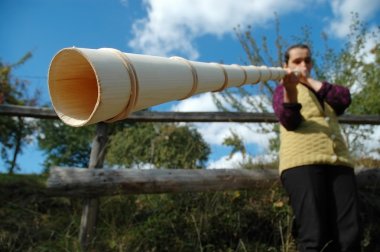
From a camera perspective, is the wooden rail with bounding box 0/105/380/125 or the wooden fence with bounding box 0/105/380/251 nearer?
the wooden fence with bounding box 0/105/380/251

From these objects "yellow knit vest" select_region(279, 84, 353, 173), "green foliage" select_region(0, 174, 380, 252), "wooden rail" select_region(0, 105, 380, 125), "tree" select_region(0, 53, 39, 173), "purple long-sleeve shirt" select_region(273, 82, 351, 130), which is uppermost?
"tree" select_region(0, 53, 39, 173)

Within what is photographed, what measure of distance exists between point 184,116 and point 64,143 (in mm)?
18130

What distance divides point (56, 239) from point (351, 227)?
1.89 m

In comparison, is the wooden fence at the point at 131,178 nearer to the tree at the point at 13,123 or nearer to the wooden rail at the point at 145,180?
the wooden rail at the point at 145,180

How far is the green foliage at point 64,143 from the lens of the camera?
19.1 meters

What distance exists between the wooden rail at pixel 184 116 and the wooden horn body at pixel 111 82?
208 cm

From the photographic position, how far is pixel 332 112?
220cm

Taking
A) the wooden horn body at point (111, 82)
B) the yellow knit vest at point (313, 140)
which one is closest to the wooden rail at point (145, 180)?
the yellow knit vest at point (313, 140)

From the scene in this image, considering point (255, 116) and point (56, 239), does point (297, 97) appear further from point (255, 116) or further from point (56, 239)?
point (56, 239)

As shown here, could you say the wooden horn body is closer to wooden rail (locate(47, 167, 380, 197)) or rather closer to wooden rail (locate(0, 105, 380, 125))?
wooden rail (locate(47, 167, 380, 197))

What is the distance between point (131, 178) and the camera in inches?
102

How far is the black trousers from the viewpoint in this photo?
1.78m

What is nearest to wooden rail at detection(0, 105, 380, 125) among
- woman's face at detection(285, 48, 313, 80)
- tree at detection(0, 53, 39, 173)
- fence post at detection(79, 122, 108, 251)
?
fence post at detection(79, 122, 108, 251)

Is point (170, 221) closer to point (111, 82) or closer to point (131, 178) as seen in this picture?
point (131, 178)
